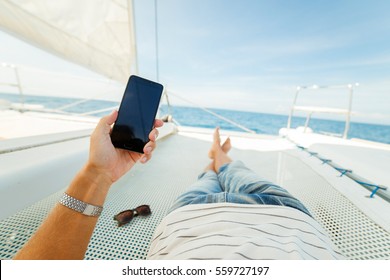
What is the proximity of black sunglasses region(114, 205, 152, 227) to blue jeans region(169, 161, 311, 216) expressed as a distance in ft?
0.58

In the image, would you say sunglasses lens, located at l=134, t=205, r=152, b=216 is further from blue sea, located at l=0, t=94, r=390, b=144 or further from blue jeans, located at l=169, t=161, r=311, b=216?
blue sea, located at l=0, t=94, r=390, b=144

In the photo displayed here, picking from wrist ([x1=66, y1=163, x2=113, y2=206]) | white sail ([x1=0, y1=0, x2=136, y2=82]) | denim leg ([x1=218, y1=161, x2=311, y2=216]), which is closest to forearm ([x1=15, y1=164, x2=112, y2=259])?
wrist ([x1=66, y1=163, x2=113, y2=206])

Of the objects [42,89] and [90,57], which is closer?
[90,57]

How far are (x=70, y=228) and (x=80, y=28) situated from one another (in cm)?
121

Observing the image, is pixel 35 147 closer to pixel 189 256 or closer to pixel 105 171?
pixel 105 171

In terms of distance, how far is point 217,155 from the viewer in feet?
3.99

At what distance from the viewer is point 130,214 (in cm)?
68

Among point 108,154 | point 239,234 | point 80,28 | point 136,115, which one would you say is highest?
point 80,28

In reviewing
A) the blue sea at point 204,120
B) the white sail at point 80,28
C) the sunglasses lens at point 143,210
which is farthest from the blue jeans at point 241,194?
the blue sea at point 204,120

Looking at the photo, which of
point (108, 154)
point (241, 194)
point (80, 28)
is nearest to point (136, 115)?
point (108, 154)

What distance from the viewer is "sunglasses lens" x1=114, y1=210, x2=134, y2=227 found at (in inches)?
25.5

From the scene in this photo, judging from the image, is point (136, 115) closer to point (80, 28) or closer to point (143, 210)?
point (143, 210)

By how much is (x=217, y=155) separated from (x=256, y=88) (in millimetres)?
11689

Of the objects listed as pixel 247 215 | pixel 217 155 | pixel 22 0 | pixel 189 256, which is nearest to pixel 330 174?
pixel 217 155
